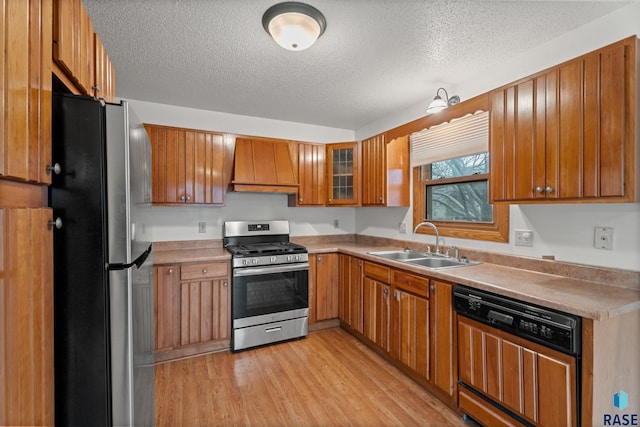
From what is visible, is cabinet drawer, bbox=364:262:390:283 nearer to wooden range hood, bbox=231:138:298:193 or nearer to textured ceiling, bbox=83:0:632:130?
wooden range hood, bbox=231:138:298:193

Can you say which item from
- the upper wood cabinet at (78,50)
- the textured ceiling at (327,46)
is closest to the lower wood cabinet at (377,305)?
the textured ceiling at (327,46)

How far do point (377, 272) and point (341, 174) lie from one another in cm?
141

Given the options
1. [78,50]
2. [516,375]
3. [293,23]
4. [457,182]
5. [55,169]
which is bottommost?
[516,375]

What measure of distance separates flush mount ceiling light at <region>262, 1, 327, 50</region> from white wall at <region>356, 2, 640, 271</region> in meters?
1.49

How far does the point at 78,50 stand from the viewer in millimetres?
1085

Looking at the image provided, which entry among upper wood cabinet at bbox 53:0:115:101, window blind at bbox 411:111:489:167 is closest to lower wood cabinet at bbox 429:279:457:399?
window blind at bbox 411:111:489:167

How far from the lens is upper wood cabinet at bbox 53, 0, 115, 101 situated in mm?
930

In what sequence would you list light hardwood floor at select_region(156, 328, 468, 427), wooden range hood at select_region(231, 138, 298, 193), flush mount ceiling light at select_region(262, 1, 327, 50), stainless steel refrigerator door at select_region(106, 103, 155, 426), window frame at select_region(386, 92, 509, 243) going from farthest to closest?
wooden range hood at select_region(231, 138, 298, 193)
window frame at select_region(386, 92, 509, 243)
light hardwood floor at select_region(156, 328, 468, 427)
flush mount ceiling light at select_region(262, 1, 327, 50)
stainless steel refrigerator door at select_region(106, 103, 155, 426)

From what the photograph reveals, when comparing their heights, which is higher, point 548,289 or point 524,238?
point 524,238

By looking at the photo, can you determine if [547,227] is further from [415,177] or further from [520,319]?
[415,177]

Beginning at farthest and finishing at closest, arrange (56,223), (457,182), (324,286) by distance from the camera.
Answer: (324,286) → (457,182) → (56,223)

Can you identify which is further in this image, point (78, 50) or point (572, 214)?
point (572, 214)

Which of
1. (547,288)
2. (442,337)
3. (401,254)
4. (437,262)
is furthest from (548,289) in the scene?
(401,254)

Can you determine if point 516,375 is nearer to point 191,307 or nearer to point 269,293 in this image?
point 269,293
